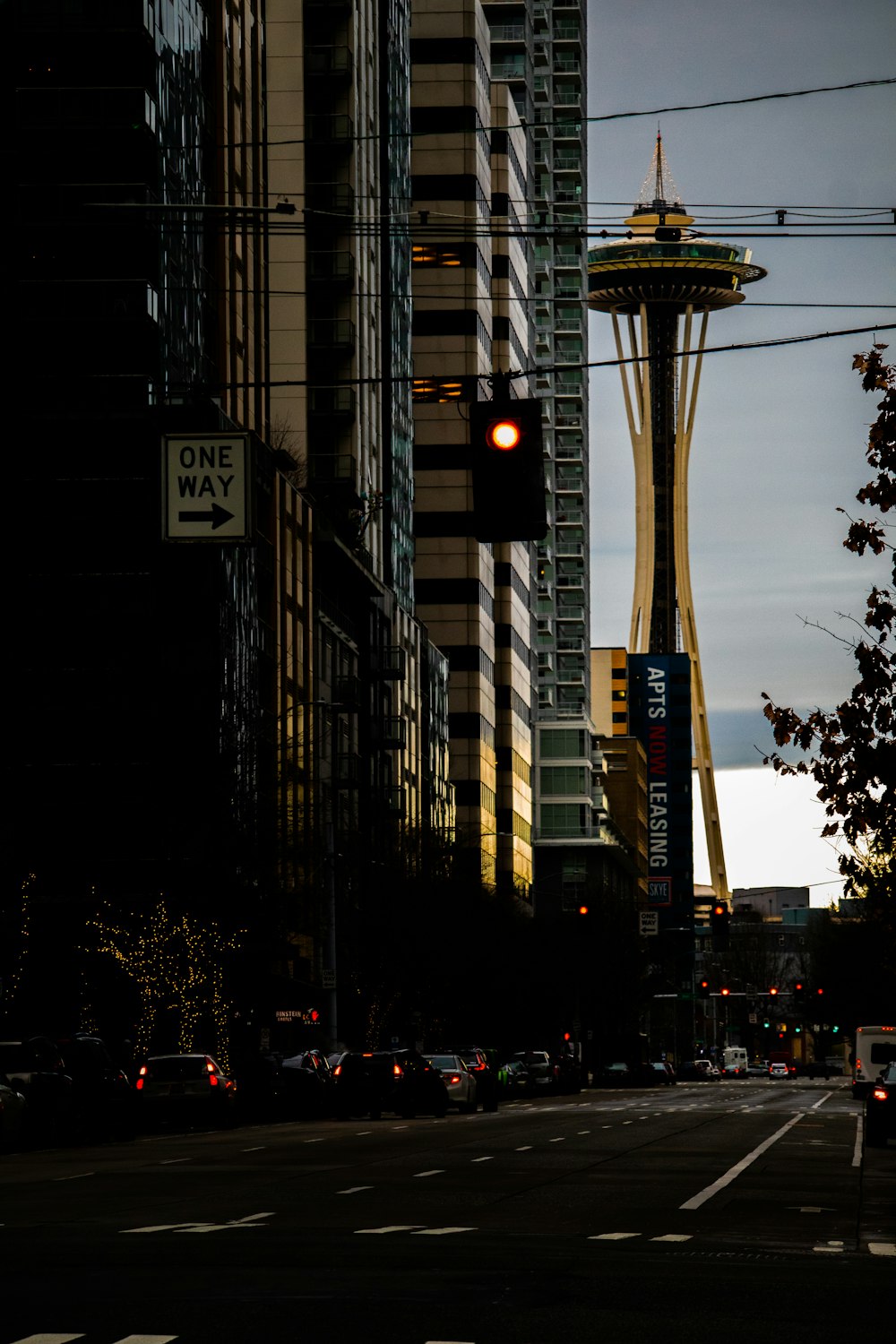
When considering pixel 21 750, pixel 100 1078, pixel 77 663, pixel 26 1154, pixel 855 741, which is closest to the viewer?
pixel 855 741

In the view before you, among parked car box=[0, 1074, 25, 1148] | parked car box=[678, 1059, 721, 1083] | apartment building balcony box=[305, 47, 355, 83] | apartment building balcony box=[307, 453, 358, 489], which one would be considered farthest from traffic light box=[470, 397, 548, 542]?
parked car box=[678, 1059, 721, 1083]

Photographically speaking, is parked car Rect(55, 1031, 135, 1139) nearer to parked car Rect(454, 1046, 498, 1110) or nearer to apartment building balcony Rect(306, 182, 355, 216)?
parked car Rect(454, 1046, 498, 1110)

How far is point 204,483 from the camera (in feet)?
84.5

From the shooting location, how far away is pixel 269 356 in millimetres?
90938

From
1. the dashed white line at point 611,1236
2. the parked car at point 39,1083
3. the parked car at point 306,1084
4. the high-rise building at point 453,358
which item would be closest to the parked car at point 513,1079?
the parked car at point 306,1084

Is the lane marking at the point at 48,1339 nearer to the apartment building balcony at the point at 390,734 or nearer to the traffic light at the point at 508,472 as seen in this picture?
the traffic light at the point at 508,472

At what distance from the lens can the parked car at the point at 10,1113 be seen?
33844mm

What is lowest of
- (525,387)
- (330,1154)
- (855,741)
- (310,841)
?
(330,1154)

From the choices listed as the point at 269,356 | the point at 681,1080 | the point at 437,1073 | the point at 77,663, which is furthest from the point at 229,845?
the point at 681,1080

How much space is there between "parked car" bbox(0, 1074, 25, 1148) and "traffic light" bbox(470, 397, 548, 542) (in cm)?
1849

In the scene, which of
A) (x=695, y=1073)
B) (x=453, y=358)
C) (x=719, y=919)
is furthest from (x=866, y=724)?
(x=695, y=1073)

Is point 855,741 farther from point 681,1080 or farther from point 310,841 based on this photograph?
point 681,1080

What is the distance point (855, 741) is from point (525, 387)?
11645 centimetres

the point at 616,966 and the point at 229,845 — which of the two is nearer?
the point at 229,845
